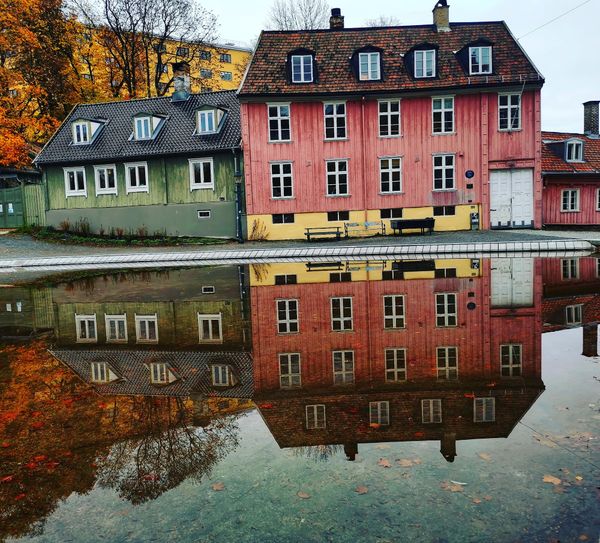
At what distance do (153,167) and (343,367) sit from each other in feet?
87.1

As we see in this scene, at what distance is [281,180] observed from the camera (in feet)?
93.6

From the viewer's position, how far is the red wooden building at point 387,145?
1101 inches

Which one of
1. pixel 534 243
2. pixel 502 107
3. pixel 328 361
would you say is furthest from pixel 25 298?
pixel 502 107

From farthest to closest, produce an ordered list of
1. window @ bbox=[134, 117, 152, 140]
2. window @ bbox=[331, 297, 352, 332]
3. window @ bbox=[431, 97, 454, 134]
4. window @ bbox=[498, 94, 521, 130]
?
window @ bbox=[134, 117, 152, 140] → window @ bbox=[431, 97, 454, 134] → window @ bbox=[498, 94, 521, 130] → window @ bbox=[331, 297, 352, 332]

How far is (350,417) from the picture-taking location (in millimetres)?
5031

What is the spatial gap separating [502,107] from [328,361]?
81.7ft

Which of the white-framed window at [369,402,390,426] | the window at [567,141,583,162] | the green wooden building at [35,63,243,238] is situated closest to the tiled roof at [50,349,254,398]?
the white-framed window at [369,402,390,426]

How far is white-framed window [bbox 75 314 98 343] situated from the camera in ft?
28.8

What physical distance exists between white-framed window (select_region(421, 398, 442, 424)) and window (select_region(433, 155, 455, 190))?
2440cm

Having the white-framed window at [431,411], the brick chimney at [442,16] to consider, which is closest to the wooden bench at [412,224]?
the brick chimney at [442,16]

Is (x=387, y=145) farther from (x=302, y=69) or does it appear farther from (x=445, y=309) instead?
(x=445, y=309)

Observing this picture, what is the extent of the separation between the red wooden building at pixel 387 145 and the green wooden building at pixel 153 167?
2.14 meters

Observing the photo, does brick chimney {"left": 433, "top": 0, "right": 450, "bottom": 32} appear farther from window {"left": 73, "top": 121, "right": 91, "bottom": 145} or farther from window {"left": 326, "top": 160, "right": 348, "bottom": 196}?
window {"left": 73, "top": 121, "right": 91, "bottom": 145}

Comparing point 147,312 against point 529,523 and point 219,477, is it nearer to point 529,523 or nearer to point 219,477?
point 219,477
